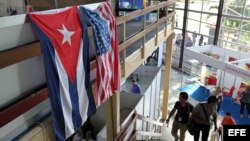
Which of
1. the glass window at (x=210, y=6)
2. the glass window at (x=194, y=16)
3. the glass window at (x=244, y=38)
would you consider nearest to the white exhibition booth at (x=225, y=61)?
the glass window at (x=244, y=38)

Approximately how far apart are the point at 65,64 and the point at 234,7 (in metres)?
12.5

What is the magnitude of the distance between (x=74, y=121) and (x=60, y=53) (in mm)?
893

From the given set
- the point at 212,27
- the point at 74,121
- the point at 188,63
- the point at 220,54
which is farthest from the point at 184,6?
the point at 74,121

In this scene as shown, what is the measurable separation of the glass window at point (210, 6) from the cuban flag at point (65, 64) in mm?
12252

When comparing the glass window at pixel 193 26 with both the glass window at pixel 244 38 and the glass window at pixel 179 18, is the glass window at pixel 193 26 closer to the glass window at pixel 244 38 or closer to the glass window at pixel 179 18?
the glass window at pixel 179 18

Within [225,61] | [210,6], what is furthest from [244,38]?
[225,61]

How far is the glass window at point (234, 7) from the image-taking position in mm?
12973

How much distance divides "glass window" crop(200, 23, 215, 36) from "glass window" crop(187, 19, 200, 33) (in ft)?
0.97

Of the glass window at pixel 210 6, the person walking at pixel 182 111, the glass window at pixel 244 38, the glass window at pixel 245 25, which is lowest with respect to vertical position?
the person walking at pixel 182 111

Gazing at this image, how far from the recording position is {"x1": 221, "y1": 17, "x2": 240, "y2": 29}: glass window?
43.4ft

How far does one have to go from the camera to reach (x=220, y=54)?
1180 centimetres

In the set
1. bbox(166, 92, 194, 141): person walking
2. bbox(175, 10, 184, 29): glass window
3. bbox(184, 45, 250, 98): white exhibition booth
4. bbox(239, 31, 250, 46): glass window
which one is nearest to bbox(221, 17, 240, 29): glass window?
bbox(239, 31, 250, 46): glass window

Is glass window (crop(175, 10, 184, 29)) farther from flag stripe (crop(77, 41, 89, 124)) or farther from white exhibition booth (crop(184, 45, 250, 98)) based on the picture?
flag stripe (crop(77, 41, 89, 124))

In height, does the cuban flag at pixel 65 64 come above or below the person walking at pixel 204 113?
above
